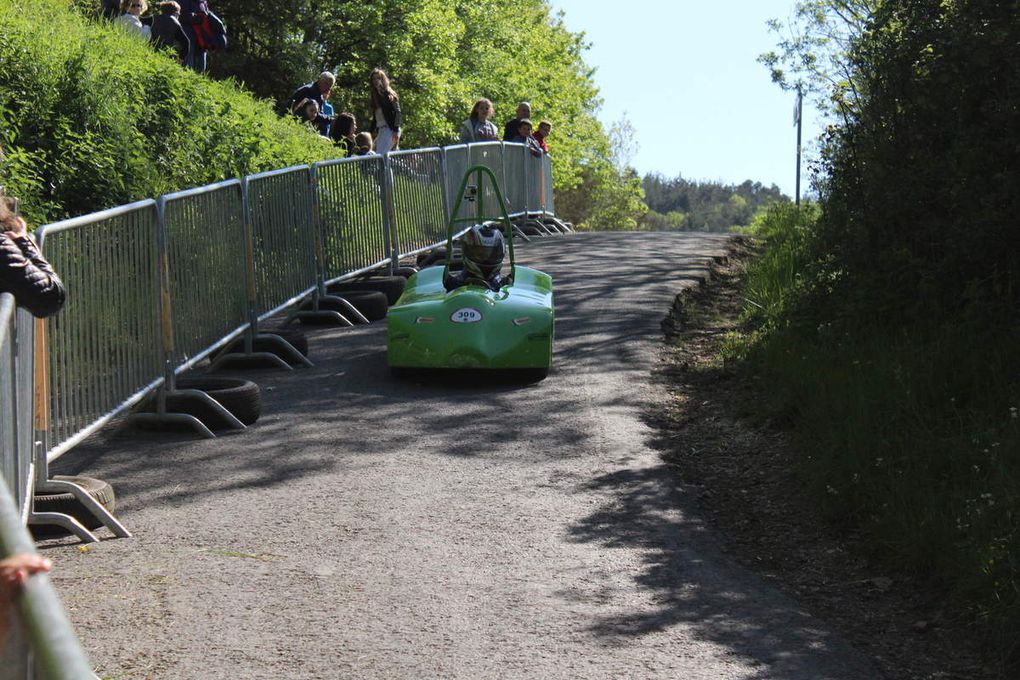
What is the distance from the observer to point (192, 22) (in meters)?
19.4

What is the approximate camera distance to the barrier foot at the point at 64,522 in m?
6.65

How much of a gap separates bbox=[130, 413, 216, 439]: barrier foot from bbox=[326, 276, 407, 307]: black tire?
17.3ft

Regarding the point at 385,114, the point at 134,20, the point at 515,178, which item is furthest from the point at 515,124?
the point at 134,20

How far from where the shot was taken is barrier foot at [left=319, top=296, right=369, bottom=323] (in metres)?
13.5

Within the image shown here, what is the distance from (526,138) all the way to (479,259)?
14102 mm

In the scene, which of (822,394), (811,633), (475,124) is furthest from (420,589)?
(475,124)

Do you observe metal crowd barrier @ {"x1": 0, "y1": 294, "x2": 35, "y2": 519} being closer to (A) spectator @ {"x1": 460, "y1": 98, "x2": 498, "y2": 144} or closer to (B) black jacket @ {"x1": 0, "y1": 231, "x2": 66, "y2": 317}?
(B) black jacket @ {"x1": 0, "y1": 231, "x2": 66, "y2": 317}

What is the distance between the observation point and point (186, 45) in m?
18.9

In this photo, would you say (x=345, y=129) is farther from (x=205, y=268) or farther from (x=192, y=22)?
(x=205, y=268)

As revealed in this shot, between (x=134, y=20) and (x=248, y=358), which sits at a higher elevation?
(x=134, y=20)

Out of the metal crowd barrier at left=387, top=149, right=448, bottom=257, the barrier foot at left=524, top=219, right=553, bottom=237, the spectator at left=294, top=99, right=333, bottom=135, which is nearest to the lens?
the metal crowd barrier at left=387, top=149, right=448, bottom=257

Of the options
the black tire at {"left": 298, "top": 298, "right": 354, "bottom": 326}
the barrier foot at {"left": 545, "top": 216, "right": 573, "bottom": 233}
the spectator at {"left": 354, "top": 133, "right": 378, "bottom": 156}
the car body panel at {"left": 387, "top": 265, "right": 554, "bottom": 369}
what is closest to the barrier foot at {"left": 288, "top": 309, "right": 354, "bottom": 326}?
the black tire at {"left": 298, "top": 298, "right": 354, "bottom": 326}

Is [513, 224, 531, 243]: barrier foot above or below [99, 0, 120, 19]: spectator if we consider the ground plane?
below

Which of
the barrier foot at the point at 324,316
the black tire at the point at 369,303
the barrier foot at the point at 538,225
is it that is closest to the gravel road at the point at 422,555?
the barrier foot at the point at 324,316
